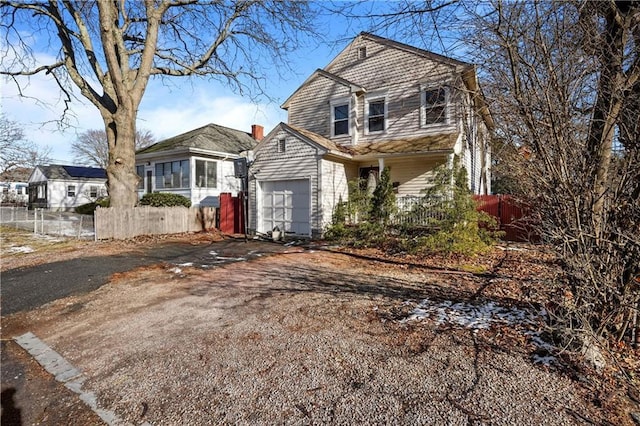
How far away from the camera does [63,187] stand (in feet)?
102

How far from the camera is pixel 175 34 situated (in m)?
15.5

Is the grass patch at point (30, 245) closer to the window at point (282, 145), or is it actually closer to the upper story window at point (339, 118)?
the window at point (282, 145)

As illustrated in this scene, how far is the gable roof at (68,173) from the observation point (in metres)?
31.0

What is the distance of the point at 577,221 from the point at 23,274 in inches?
384

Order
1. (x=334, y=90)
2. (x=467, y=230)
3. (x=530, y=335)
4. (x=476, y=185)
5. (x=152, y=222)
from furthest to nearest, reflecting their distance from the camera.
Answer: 1. (x=476, y=185)
2. (x=334, y=90)
3. (x=152, y=222)
4. (x=467, y=230)
5. (x=530, y=335)

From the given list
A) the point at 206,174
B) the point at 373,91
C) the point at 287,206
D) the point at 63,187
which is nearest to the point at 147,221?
the point at 287,206

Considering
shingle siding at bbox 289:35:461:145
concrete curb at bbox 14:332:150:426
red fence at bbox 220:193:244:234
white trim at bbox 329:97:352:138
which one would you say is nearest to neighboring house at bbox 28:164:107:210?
red fence at bbox 220:193:244:234

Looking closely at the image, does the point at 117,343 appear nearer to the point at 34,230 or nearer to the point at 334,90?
the point at 334,90

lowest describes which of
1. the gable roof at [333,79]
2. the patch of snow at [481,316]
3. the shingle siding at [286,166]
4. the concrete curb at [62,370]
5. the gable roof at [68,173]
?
the concrete curb at [62,370]

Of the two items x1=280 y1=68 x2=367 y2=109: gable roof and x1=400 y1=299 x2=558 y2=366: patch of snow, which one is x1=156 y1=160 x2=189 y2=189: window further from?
x1=400 y1=299 x2=558 y2=366: patch of snow

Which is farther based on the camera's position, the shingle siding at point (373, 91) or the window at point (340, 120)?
the window at point (340, 120)

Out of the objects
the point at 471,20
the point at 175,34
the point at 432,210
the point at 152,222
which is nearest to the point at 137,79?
the point at 175,34

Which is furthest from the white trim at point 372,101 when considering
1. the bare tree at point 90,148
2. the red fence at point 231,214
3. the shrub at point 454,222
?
the bare tree at point 90,148

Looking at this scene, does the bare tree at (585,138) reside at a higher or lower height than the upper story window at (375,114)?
lower
